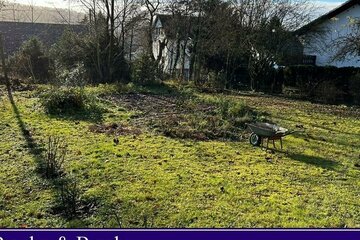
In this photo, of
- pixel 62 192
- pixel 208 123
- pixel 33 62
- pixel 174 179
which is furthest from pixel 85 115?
pixel 33 62

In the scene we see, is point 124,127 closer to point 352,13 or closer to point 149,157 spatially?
point 149,157

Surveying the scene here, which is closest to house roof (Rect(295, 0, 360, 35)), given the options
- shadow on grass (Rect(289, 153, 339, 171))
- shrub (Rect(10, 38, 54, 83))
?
shrub (Rect(10, 38, 54, 83))

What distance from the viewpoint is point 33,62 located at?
26.2 meters

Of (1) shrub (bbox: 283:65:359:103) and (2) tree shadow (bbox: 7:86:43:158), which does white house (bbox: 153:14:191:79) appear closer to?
(1) shrub (bbox: 283:65:359:103)

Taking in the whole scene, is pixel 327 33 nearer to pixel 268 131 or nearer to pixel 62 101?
pixel 62 101

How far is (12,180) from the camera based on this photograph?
18.7ft

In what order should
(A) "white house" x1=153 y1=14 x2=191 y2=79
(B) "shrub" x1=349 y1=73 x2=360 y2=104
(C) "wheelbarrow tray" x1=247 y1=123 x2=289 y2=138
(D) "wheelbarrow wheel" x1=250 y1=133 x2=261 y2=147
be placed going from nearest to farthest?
(C) "wheelbarrow tray" x1=247 y1=123 x2=289 y2=138 → (D) "wheelbarrow wheel" x1=250 y1=133 x2=261 y2=147 → (B) "shrub" x1=349 y1=73 x2=360 y2=104 → (A) "white house" x1=153 y1=14 x2=191 y2=79

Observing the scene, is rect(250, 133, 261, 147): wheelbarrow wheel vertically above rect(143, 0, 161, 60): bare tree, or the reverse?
rect(143, 0, 161, 60): bare tree

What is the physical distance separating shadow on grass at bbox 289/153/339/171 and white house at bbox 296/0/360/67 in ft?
62.1

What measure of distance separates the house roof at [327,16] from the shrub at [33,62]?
55.0 feet

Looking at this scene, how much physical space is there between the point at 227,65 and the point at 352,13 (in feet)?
31.0

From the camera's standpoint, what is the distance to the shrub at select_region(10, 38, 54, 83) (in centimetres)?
2580

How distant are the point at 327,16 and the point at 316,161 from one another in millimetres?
21034
